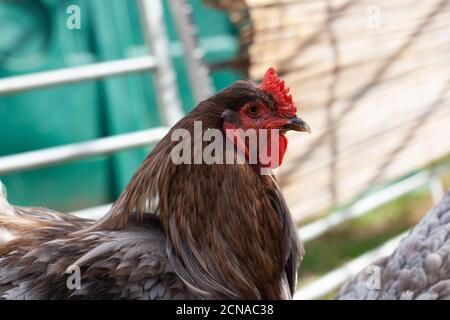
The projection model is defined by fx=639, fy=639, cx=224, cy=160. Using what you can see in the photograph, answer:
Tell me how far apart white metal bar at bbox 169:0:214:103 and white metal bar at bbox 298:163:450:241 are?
694 millimetres

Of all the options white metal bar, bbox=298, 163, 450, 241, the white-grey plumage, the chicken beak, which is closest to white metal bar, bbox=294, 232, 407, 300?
white metal bar, bbox=298, 163, 450, 241

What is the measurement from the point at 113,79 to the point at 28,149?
1.42ft

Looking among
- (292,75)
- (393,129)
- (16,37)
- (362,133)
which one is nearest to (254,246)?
(292,75)

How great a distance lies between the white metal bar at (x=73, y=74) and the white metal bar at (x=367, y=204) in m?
0.92

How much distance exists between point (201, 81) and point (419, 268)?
1.15m

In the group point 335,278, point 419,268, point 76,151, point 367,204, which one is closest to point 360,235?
point 367,204

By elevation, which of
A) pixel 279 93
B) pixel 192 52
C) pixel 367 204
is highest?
pixel 192 52

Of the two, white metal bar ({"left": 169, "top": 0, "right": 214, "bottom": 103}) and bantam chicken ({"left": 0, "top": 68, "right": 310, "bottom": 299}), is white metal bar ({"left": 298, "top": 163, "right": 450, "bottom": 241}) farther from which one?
bantam chicken ({"left": 0, "top": 68, "right": 310, "bottom": 299})

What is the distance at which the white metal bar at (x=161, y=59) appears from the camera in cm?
240

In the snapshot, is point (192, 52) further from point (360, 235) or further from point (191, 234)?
point (360, 235)

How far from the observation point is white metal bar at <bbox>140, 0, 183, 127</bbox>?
240 centimetres

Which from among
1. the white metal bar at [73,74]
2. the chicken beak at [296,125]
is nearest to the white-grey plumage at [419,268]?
the chicken beak at [296,125]

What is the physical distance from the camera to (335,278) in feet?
9.38

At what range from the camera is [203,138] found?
1389 mm
